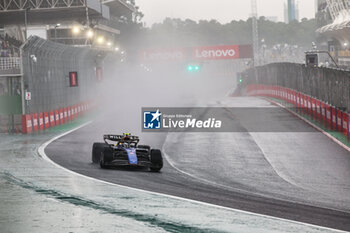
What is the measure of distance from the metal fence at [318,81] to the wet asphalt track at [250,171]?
1849mm

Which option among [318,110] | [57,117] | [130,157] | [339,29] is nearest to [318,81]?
[318,110]

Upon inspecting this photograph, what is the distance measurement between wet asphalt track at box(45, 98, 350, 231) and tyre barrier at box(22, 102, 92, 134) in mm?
4334

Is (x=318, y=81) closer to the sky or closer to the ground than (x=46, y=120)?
closer to the sky

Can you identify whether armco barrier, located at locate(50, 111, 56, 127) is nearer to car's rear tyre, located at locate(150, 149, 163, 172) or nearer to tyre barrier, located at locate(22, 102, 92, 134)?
tyre barrier, located at locate(22, 102, 92, 134)

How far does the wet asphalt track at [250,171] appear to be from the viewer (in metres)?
13.4

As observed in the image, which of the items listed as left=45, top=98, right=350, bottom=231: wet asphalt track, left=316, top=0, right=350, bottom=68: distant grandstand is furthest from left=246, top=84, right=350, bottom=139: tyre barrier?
left=316, top=0, right=350, bottom=68: distant grandstand

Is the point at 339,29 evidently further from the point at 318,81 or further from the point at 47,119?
the point at 47,119

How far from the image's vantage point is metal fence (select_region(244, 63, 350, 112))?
2586 centimetres

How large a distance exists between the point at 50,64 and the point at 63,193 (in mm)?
30772

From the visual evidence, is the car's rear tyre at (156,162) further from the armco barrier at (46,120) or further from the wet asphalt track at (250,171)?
the armco barrier at (46,120)

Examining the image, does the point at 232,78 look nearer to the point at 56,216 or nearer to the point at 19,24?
the point at 19,24

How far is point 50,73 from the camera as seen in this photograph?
142ft

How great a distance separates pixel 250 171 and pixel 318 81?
14.8 meters

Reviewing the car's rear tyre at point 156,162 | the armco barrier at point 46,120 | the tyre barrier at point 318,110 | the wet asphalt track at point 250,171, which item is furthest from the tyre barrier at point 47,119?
the car's rear tyre at point 156,162
